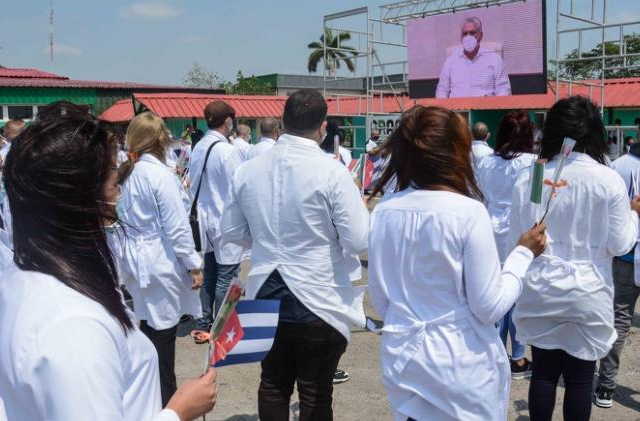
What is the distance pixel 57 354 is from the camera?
3.35 feet

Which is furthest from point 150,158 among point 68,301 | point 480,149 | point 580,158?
point 480,149

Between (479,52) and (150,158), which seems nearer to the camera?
(150,158)

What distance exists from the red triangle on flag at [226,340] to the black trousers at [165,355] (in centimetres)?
198

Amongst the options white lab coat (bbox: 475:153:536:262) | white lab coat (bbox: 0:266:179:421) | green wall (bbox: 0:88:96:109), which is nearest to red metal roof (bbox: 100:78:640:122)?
green wall (bbox: 0:88:96:109)

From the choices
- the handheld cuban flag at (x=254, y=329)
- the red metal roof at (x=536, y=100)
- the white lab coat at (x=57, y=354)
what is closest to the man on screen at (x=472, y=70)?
the red metal roof at (x=536, y=100)

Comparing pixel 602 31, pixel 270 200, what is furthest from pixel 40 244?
pixel 602 31

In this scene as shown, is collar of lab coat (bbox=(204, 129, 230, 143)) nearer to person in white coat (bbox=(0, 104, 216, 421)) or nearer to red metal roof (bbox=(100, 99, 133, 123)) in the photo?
person in white coat (bbox=(0, 104, 216, 421))

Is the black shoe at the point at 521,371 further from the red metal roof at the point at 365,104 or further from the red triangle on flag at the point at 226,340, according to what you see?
the red metal roof at the point at 365,104

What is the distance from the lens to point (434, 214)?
85.4 inches

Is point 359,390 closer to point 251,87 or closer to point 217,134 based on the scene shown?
point 217,134

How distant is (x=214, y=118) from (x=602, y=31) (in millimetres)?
6652

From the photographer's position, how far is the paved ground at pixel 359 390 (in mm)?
4020

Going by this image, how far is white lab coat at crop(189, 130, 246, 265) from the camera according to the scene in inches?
210

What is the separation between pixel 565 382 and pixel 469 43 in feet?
35.3
